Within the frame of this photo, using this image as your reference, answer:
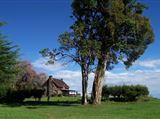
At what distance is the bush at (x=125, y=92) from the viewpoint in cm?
6525

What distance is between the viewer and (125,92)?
66.2 metres

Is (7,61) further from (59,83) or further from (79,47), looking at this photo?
(59,83)

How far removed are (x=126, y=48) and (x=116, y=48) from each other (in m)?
1.27

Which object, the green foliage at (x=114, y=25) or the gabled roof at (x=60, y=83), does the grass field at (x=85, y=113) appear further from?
the gabled roof at (x=60, y=83)

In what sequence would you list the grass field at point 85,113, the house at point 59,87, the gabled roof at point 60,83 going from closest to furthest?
the grass field at point 85,113, the house at point 59,87, the gabled roof at point 60,83

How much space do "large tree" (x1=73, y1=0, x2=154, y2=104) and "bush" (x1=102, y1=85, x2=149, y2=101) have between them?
7475mm

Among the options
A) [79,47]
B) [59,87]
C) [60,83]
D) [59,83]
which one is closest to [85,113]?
[79,47]

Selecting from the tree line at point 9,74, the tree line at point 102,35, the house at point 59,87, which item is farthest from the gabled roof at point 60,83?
the tree line at point 102,35

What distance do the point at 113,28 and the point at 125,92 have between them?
13351 millimetres

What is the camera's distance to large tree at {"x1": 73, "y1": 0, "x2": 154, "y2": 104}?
56.2 meters

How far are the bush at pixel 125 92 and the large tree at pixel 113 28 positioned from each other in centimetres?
748

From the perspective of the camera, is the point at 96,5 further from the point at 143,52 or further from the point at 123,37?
the point at 143,52

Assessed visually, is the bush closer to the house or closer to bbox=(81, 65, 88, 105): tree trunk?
bbox=(81, 65, 88, 105): tree trunk

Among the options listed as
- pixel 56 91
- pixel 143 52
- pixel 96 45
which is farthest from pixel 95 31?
pixel 56 91
